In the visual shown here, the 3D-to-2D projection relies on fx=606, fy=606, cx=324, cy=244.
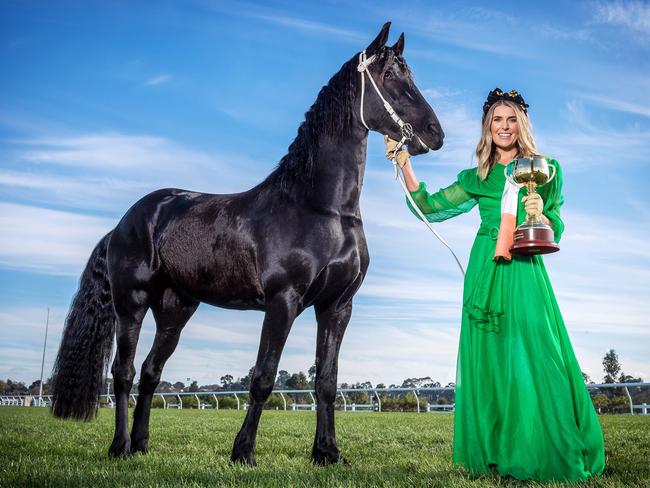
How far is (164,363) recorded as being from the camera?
576 cm

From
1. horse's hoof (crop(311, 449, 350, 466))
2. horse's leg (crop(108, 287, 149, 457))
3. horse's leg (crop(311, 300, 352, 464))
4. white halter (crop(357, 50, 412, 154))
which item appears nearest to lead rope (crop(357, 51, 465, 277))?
white halter (crop(357, 50, 412, 154))

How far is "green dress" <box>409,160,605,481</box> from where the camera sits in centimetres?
373

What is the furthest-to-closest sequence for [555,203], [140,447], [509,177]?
[140,447]
[555,203]
[509,177]

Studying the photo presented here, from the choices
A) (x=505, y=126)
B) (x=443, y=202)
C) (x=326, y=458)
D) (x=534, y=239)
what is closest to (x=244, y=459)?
(x=326, y=458)

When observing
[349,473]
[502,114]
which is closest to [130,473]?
[349,473]

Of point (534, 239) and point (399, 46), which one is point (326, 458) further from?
point (399, 46)

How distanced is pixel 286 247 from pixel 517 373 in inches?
70.6

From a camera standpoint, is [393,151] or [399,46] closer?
[393,151]

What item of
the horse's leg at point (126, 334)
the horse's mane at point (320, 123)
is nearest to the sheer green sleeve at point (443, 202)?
the horse's mane at point (320, 123)

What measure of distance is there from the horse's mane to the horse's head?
4.8 inches

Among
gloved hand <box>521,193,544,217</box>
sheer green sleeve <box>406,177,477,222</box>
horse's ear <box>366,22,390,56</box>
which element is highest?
horse's ear <box>366,22,390,56</box>

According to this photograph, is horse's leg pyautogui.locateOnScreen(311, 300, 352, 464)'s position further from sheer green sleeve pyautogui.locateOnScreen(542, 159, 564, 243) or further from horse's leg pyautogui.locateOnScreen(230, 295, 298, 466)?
sheer green sleeve pyautogui.locateOnScreen(542, 159, 564, 243)

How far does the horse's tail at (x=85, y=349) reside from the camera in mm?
5828

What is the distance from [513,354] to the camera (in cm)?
394
